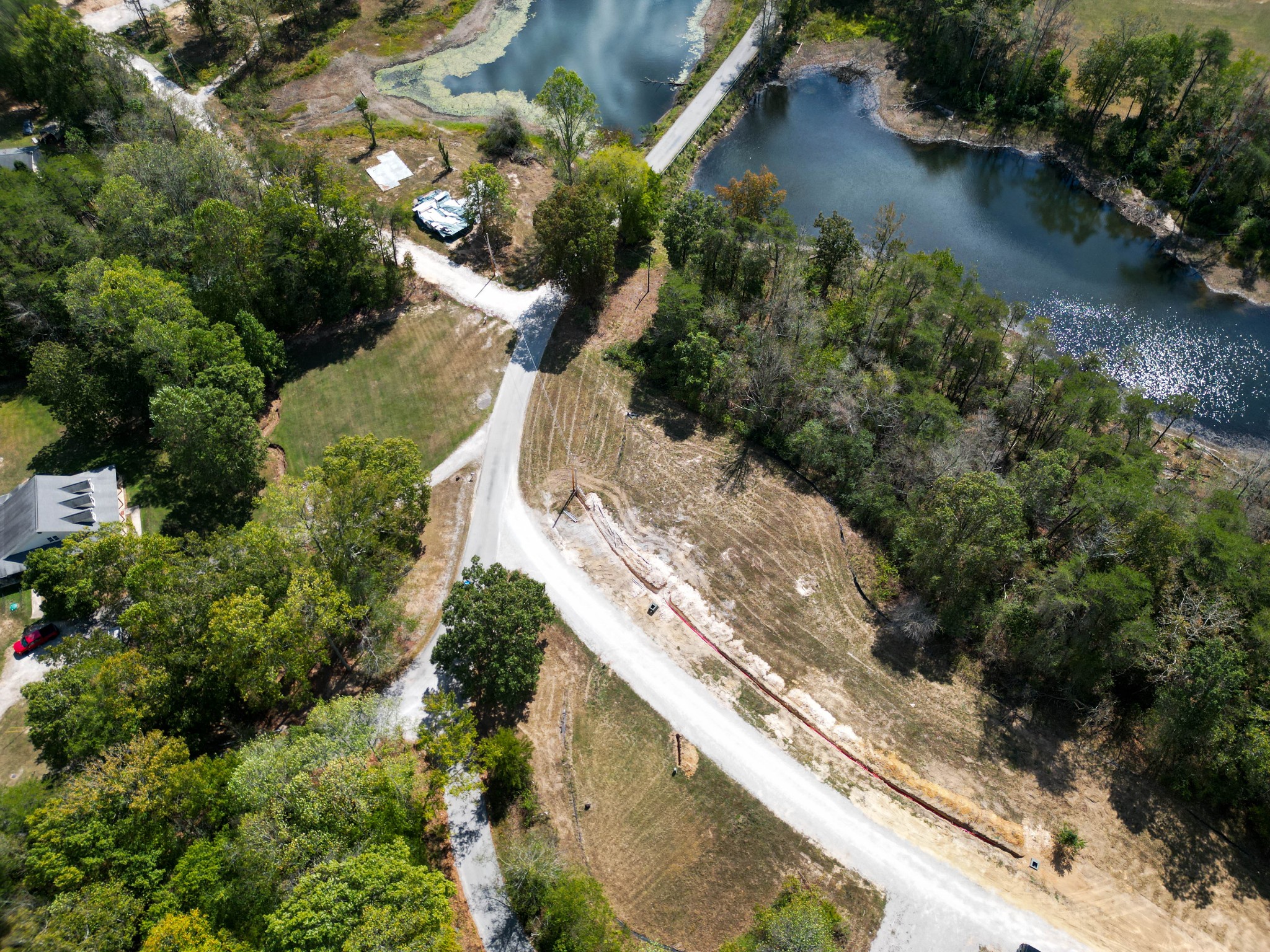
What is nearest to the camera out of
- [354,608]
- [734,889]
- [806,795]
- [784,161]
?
[734,889]

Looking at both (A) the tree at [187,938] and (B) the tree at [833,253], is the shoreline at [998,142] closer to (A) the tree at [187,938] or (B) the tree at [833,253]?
(B) the tree at [833,253]

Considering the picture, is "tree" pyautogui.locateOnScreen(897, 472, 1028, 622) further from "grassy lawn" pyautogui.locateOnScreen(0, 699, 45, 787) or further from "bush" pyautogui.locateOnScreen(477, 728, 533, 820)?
"grassy lawn" pyautogui.locateOnScreen(0, 699, 45, 787)

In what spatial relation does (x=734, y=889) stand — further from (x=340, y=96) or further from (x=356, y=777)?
(x=340, y=96)

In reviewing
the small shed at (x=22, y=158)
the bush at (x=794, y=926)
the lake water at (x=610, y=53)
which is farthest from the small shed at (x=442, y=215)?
the bush at (x=794, y=926)

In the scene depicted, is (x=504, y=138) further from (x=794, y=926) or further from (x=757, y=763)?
(x=794, y=926)

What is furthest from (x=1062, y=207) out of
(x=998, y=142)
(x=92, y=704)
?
(x=92, y=704)

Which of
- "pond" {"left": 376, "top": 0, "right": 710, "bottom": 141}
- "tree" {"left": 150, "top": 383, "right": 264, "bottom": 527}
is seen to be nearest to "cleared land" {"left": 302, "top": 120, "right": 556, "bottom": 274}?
"pond" {"left": 376, "top": 0, "right": 710, "bottom": 141}

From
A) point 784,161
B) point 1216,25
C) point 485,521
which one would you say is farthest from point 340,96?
point 1216,25
